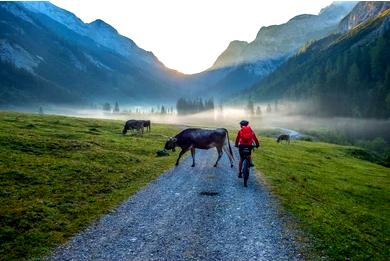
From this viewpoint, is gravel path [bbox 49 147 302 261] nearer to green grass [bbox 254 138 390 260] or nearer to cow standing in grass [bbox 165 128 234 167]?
green grass [bbox 254 138 390 260]

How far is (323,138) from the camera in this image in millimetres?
151500

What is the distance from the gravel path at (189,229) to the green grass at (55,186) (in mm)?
1162

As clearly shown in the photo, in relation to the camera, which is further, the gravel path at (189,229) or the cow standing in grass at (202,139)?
the cow standing in grass at (202,139)

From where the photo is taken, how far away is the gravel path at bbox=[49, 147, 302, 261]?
526 inches

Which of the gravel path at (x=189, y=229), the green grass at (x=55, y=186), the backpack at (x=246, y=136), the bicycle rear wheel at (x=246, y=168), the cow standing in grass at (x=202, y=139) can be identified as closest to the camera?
the gravel path at (x=189, y=229)

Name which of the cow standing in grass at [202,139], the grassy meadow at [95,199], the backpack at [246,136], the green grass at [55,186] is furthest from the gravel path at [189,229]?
the cow standing in grass at [202,139]

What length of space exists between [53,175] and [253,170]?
17953 mm

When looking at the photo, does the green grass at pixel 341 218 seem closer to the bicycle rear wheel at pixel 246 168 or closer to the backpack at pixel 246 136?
the bicycle rear wheel at pixel 246 168

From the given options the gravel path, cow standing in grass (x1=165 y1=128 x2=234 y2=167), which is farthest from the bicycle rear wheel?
cow standing in grass (x1=165 y1=128 x2=234 y2=167)

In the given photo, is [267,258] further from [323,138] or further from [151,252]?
[323,138]

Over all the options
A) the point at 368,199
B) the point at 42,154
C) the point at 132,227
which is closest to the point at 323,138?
the point at 368,199

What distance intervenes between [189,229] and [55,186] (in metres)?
11.2

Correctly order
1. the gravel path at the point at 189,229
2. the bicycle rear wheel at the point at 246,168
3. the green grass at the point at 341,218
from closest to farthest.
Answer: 1. the gravel path at the point at 189,229
2. the green grass at the point at 341,218
3. the bicycle rear wheel at the point at 246,168

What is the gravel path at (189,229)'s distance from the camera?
43.8 feet
